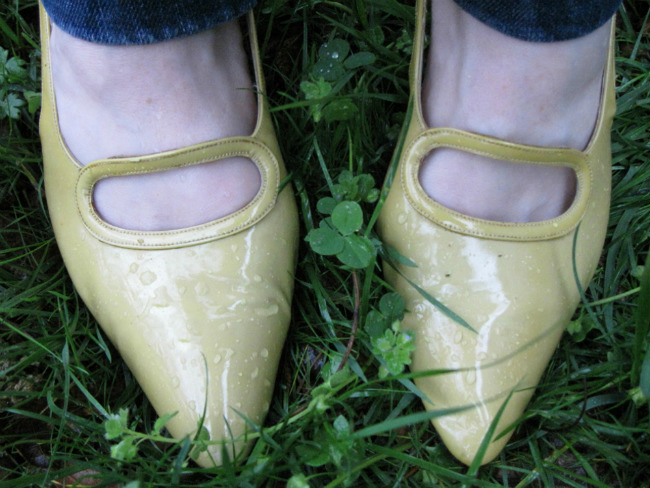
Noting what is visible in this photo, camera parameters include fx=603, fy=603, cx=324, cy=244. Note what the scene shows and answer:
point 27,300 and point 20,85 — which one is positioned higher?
point 20,85

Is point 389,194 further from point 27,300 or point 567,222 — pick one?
point 27,300

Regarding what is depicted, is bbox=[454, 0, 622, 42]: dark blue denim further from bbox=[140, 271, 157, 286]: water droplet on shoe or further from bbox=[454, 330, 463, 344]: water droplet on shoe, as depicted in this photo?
bbox=[140, 271, 157, 286]: water droplet on shoe

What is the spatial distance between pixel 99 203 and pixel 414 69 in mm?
668

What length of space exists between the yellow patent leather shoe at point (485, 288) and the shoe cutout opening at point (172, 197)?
330 millimetres

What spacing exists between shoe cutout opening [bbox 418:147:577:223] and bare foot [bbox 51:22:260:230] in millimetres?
350

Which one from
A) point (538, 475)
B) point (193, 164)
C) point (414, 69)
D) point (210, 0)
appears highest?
point (210, 0)

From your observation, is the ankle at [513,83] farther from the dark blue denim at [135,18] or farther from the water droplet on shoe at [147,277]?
the water droplet on shoe at [147,277]

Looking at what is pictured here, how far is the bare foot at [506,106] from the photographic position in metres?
1.02

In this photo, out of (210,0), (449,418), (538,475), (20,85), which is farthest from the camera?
(20,85)

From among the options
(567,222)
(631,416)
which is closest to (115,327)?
(567,222)

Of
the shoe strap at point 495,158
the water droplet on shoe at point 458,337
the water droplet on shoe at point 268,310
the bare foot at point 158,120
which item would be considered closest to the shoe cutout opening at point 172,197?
the bare foot at point 158,120

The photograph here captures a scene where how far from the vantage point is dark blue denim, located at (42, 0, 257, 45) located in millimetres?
928

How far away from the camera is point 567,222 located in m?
1.13

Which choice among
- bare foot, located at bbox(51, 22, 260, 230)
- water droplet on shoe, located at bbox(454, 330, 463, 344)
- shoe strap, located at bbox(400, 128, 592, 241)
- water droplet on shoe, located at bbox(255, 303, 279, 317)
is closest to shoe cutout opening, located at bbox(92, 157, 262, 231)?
bare foot, located at bbox(51, 22, 260, 230)
